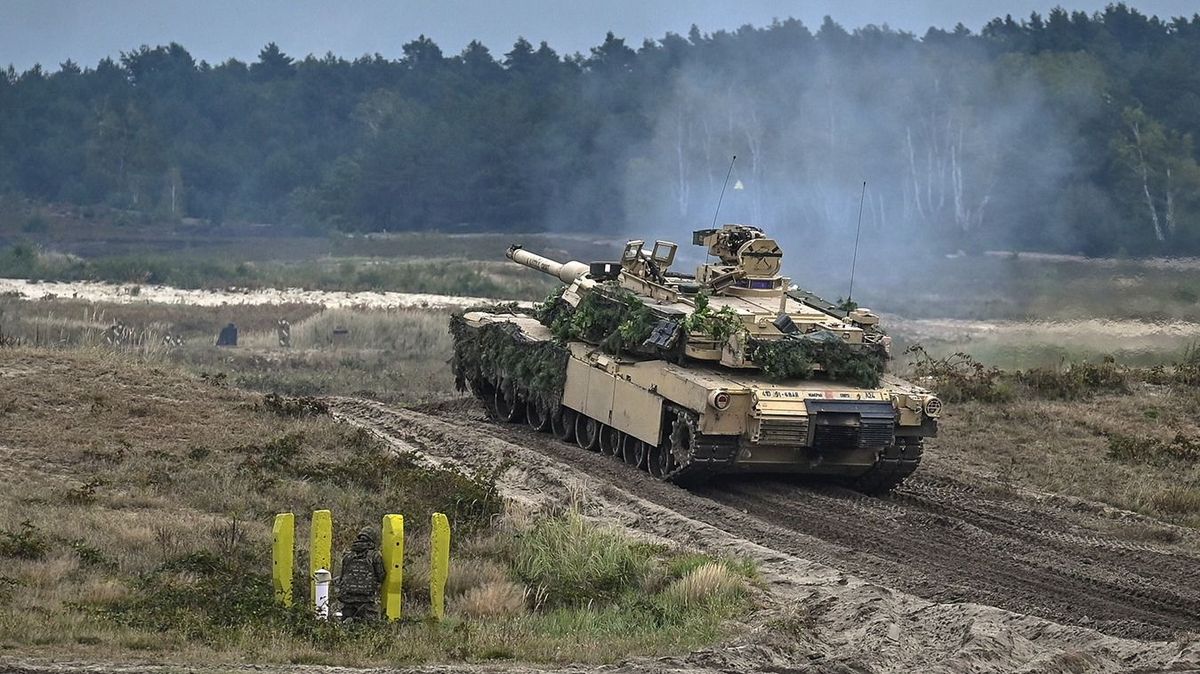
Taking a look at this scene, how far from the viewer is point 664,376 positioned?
20.8 metres

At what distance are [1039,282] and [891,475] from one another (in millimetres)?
16370

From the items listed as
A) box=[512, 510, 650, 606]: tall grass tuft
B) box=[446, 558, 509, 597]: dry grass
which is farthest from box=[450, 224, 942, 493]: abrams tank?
box=[446, 558, 509, 597]: dry grass

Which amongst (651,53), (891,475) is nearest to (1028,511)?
(891,475)

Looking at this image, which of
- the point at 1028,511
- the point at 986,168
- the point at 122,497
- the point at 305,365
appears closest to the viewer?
the point at 122,497

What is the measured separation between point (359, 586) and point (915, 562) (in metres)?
5.74

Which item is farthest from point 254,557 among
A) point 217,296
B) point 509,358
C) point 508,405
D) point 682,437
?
point 217,296

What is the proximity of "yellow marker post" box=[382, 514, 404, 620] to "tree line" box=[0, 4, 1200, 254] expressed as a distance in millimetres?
20787

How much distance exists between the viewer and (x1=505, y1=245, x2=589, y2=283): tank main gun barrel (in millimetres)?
26078

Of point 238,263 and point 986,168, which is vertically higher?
point 986,168

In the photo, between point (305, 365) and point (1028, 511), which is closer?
point (1028, 511)

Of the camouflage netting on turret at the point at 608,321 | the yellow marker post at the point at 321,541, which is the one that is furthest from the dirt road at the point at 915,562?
the yellow marker post at the point at 321,541

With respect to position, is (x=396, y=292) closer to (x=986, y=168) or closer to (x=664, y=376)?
(x=986, y=168)

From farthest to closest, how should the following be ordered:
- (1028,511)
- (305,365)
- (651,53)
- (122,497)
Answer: (651,53)
(305,365)
(1028,511)
(122,497)

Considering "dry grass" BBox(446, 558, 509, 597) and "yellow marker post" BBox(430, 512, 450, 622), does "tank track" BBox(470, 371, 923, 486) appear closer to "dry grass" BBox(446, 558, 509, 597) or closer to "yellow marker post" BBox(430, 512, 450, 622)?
"dry grass" BBox(446, 558, 509, 597)
